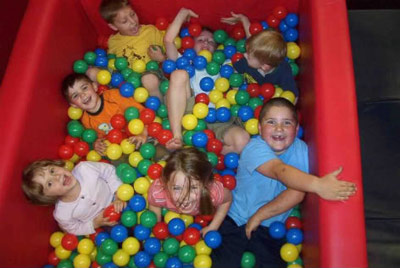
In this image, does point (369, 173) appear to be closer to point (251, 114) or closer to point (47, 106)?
point (251, 114)

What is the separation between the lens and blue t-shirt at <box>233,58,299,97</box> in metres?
1.57

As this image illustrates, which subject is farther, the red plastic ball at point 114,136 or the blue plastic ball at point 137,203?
the red plastic ball at point 114,136

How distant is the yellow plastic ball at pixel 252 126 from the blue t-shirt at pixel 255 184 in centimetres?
17

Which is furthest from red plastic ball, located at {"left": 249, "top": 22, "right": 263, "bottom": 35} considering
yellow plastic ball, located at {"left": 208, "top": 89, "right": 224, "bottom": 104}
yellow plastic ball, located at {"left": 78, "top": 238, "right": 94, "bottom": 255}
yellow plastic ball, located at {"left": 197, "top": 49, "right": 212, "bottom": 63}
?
yellow plastic ball, located at {"left": 78, "top": 238, "right": 94, "bottom": 255}

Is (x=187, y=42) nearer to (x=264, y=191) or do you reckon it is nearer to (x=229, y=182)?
(x=229, y=182)

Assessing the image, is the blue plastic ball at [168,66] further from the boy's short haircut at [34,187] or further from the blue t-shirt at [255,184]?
the boy's short haircut at [34,187]

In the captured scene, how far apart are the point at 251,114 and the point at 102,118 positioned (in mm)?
613

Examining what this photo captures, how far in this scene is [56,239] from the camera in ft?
4.75

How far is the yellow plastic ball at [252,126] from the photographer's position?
1.56 metres

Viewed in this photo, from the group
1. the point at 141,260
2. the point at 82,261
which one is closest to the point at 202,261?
the point at 141,260

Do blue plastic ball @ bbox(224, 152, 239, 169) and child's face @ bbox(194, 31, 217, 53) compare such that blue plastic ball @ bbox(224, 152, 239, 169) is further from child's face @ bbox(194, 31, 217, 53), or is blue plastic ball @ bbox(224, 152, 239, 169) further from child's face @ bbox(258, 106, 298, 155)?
child's face @ bbox(194, 31, 217, 53)

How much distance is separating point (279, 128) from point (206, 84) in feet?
1.65

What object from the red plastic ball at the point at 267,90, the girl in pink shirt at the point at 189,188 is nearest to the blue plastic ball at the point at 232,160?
the girl in pink shirt at the point at 189,188

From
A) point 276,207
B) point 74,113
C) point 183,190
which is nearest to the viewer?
point 183,190
